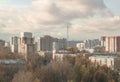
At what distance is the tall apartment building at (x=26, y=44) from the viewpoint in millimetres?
41541

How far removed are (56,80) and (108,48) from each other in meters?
46.7

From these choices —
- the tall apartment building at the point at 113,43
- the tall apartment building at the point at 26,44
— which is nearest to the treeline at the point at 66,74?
the tall apartment building at the point at 26,44

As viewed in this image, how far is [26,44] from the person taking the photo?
43562mm

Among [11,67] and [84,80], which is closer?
[84,80]

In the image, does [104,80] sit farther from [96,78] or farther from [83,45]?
[83,45]

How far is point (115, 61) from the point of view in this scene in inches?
1420

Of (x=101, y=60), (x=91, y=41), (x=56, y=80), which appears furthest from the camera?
(x=91, y=41)

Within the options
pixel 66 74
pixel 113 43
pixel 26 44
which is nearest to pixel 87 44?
pixel 113 43

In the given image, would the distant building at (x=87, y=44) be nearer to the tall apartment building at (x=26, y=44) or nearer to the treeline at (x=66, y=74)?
the tall apartment building at (x=26, y=44)

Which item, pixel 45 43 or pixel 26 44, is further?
pixel 45 43

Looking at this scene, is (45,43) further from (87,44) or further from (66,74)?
(66,74)

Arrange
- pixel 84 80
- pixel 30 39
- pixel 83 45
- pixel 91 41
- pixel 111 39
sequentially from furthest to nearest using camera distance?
pixel 91 41, pixel 83 45, pixel 111 39, pixel 30 39, pixel 84 80

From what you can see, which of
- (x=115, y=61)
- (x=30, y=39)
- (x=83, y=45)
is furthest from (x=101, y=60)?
(x=83, y=45)

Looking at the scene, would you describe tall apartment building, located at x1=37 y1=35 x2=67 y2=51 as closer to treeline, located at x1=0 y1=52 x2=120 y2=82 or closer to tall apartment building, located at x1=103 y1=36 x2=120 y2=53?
tall apartment building, located at x1=103 y1=36 x2=120 y2=53
